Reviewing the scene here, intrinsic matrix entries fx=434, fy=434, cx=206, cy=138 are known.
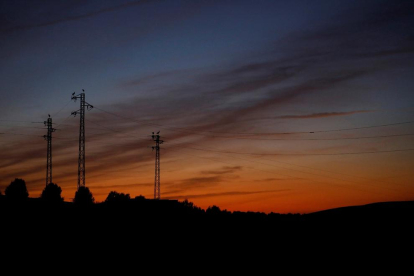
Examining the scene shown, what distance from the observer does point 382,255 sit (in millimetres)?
47594

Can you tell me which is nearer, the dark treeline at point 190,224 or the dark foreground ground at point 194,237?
the dark foreground ground at point 194,237

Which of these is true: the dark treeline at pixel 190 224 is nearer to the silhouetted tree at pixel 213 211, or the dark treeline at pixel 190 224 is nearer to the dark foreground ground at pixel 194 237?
the dark foreground ground at pixel 194 237

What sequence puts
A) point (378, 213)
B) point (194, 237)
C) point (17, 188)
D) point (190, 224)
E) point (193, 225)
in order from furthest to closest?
1. point (17, 188)
2. point (190, 224)
3. point (193, 225)
4. point (378, 213)
5. point (194, 237)

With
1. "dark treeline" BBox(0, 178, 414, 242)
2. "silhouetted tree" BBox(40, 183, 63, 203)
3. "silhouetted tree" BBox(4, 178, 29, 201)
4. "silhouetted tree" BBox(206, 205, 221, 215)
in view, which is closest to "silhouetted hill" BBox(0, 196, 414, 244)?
"dark treeline" BBox(0, 178, 414, 242)

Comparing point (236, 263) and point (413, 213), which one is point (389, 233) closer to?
point (413, 213)

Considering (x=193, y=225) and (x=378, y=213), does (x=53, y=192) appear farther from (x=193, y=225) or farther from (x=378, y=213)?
(x=378, y=213)

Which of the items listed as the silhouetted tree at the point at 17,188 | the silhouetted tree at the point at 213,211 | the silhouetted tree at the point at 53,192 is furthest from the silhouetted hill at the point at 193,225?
the silhouetted tree at the point at 17,188

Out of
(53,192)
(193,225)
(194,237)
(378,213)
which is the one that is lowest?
(194,237)

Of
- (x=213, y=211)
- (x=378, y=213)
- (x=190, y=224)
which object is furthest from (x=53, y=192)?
(x=378, y=213)

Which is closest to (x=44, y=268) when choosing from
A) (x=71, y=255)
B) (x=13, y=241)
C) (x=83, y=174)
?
(x=71, y=255)

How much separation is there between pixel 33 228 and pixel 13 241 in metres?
6.23

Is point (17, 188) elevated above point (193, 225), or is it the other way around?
point (17, 188)

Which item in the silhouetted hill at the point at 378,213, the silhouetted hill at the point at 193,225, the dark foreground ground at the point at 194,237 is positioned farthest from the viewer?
the silhouetted hill at the point at 378,213

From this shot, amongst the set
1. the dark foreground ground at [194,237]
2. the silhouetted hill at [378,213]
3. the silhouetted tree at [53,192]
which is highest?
the silhouetted tree at [53,192]
